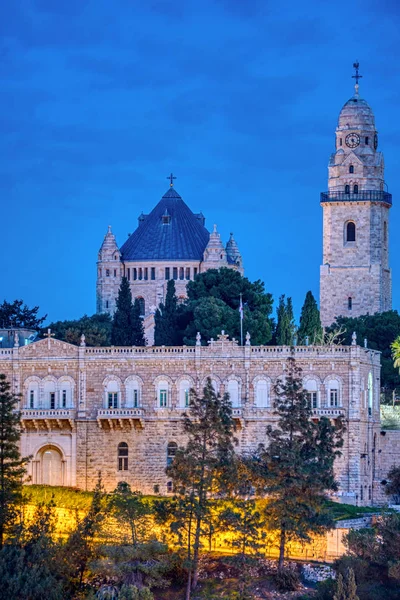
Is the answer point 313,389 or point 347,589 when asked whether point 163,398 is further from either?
point 347,589

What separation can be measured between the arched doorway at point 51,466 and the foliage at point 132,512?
1927cm

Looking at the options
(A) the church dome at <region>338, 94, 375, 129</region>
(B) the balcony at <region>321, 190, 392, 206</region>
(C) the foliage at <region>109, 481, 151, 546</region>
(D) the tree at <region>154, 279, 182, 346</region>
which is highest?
(A) the church dome at <region>338, 94, 375, 129</region>

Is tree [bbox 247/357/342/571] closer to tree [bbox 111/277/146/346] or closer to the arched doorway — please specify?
the arched doorway

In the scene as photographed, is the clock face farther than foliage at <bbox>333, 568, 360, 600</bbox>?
Yes

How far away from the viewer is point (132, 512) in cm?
8381

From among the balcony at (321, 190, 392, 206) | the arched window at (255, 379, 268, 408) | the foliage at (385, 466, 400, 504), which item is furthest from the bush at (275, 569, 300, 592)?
the balcony at (321, 190, 392, 206)

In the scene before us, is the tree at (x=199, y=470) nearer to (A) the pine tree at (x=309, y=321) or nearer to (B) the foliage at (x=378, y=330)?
(A) the pine tree at (x=309, y=321)

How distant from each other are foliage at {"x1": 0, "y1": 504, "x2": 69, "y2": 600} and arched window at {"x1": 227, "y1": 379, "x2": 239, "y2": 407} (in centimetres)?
2005

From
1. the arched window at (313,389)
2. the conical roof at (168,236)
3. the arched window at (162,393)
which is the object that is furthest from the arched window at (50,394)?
the conical roof at (168,236)

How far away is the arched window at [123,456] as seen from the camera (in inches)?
4063

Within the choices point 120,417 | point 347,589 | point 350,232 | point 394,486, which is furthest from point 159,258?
point 347,589

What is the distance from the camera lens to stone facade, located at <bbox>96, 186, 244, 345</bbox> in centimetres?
15862

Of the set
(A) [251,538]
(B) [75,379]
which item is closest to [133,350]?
(B) [75,379]

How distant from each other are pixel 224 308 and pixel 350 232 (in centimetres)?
2799
